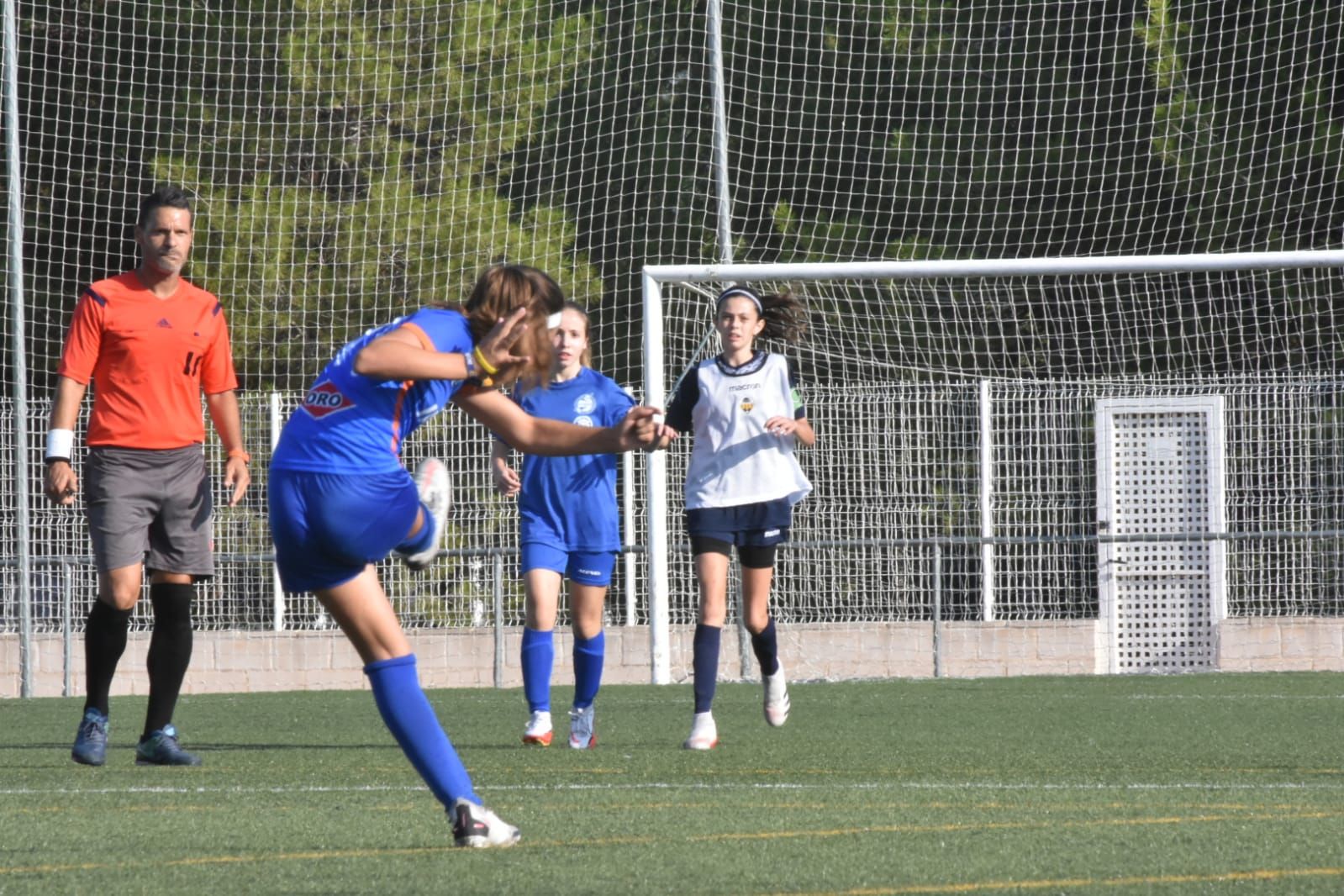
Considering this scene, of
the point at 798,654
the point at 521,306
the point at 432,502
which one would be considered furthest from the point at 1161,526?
the point at 521,306

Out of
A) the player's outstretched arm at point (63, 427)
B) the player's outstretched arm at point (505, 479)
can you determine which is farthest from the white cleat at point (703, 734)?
the player's outstretched arm at point (63, 427)

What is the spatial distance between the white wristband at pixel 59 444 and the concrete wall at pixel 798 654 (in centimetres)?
772

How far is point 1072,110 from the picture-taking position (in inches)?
690

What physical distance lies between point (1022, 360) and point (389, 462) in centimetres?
1327

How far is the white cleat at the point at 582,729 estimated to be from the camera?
25.7ft

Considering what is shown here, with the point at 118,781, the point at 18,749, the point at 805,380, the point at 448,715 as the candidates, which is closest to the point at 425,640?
the point at 805,380

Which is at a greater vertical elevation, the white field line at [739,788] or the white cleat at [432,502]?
the white cleat at [432,502]

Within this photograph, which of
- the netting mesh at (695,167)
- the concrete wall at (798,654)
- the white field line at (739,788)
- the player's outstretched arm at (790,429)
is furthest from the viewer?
the netting mesh at (695,167)

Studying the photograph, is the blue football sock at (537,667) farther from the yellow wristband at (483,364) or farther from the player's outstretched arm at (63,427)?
the yellow wristband at (483,364)

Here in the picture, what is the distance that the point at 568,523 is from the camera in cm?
820

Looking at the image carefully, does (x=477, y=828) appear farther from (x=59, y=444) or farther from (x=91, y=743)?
(x=59, y=444)

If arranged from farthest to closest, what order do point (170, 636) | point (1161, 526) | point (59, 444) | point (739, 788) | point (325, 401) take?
point (1161, 526), point (170, 636), point (59, 444), point (739, 788), point (325, 401)

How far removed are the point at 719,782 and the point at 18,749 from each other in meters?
3.23

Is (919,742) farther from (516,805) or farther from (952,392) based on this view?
(952,392)
